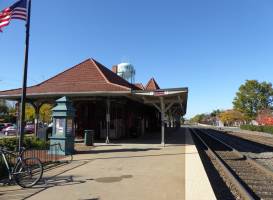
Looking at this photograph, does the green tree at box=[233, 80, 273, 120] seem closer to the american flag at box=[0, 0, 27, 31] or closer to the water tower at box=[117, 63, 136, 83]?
the water tower at box=[117, 63, 136, 83]

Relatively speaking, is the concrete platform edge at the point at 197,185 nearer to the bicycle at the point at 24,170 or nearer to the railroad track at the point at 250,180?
the railroad track at the point at 250,180

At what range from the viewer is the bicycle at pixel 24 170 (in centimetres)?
809

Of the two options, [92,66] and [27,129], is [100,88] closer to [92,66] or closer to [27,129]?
[92,66]

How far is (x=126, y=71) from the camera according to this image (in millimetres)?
49250

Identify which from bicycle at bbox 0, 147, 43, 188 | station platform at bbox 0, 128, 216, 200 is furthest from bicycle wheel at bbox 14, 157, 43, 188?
station platform at bbox 0, 128, 216, 200

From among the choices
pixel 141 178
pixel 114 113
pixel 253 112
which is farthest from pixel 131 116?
pixel 253 112

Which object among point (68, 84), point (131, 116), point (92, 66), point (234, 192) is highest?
point (92, 66)

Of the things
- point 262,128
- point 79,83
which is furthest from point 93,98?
point 262,128

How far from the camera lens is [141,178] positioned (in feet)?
30.5

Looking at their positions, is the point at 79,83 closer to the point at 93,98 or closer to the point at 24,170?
the point at 93,98

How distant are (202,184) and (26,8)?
8.80 metres

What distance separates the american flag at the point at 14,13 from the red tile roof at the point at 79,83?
392 inches

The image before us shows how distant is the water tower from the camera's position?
160 feet

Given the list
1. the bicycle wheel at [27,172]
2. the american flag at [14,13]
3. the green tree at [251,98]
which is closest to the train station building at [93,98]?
the american flag at [14,13]
